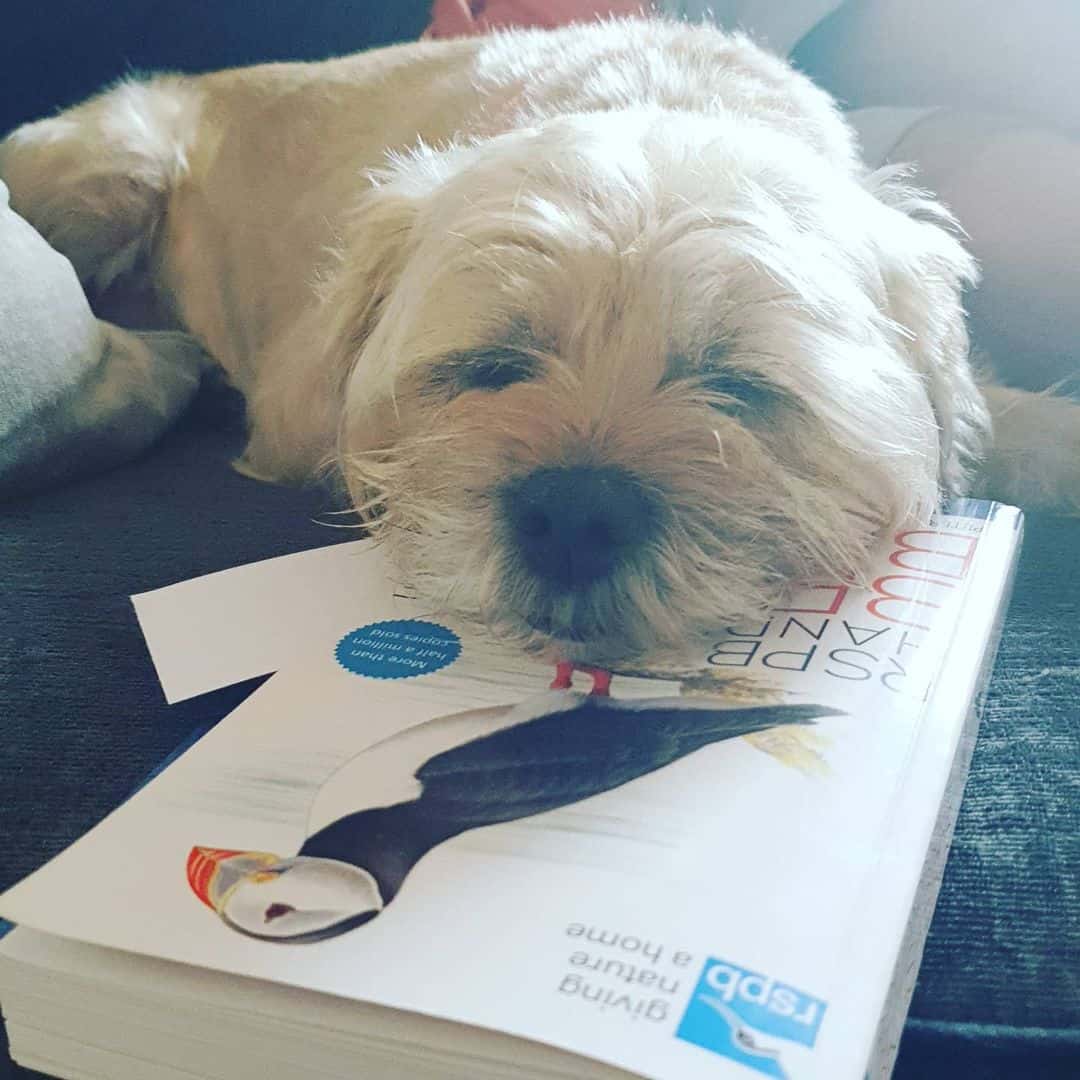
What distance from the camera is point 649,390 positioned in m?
0.92

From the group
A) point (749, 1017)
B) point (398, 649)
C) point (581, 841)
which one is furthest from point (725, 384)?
point (749, 1017)

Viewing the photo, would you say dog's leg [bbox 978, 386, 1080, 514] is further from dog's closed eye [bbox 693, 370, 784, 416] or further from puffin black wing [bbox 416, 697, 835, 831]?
puffin black wing [bbox 416, 697, 835, 831]

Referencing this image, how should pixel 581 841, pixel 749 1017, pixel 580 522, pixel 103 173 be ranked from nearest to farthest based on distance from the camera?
pixel 749 1017 < pixel 581 841 < pixel 580 522 < pixel 103 173

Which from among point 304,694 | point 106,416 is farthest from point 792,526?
point 106,416

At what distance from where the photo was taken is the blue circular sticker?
2.66 ft

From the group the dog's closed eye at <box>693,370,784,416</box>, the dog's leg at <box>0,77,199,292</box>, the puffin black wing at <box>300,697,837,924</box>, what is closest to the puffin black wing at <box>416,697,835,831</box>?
the puffin black wing at <box>300,697,837,924</box>

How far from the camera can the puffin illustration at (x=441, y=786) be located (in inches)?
22.4

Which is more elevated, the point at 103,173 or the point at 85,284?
the point at 103,173

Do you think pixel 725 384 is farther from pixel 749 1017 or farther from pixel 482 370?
pixel 749 1017

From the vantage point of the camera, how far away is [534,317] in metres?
0.93

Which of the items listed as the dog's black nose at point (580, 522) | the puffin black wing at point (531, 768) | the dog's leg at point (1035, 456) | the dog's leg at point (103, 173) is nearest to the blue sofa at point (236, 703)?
the dog's leg at point (1035, 456)

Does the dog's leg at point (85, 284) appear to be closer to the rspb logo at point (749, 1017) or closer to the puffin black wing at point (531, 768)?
the puffin black wing at point (531, 768)

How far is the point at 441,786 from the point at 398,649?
20cm

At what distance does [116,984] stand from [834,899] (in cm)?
35
